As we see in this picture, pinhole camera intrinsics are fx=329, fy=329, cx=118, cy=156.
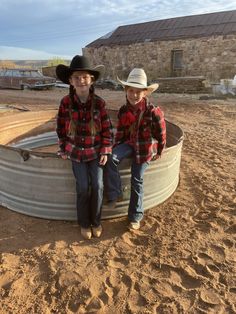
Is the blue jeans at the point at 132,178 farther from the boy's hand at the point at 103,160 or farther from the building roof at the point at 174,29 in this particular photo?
the building roof at the point at 174,29

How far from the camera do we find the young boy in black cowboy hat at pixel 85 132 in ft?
9.93

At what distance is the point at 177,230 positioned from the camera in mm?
3537

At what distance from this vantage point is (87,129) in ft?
10.1

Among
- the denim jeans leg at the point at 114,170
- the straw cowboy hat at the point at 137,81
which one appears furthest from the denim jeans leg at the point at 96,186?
the straw cowboy hat at the point at 137,81

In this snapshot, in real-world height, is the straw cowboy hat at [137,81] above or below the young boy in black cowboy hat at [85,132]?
above

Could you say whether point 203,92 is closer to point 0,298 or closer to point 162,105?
point 162,105

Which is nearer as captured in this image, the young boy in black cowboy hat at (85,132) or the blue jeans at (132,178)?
the young boy in black cowboy hat at (85,132)

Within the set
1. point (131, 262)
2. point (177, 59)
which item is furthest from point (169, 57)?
point (131, 262)

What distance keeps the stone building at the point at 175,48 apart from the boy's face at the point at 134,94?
16.6 m

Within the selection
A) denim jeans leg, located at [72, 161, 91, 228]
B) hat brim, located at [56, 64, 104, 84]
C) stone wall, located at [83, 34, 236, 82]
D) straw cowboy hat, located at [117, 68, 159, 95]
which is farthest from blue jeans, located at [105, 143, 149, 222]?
stone wall, located at [83, 34, 236, 82]

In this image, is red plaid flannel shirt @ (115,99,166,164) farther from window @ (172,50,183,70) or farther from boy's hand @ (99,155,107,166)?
window @ (172,50,183,70)

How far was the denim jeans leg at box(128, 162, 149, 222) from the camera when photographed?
336cm

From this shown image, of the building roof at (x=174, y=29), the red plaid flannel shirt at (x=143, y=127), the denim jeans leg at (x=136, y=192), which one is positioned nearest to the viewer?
the red plaid flannel shirt at (x=143, y=127)

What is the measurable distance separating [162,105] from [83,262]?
31.7ft
